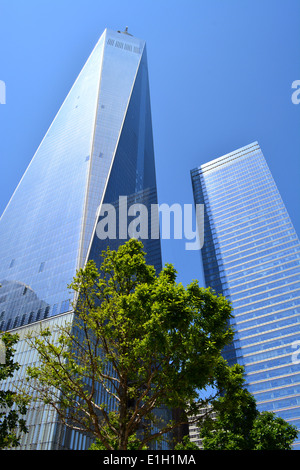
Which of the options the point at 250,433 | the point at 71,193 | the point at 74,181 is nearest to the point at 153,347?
the point at 250,433

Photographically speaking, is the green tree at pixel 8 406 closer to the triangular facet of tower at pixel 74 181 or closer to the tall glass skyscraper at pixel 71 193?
the tall glass skyscraper at pixel 71 193

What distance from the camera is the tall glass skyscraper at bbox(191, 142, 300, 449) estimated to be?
91312 mm

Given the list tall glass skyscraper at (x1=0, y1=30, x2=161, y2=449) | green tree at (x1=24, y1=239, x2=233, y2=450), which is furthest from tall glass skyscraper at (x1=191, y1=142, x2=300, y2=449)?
green tree at (x1=24, y1=239, x2=233, y2=450)

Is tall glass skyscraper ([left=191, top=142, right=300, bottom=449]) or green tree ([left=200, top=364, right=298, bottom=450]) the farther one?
tall glass skyscraper ([left=191, top=142, right=300, bottom=449])

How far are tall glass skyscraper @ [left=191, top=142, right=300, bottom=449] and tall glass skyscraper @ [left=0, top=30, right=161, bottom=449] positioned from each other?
24680mm

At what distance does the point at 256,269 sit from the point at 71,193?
63.6 meters

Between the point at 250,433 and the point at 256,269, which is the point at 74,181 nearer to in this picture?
the point at 256,269

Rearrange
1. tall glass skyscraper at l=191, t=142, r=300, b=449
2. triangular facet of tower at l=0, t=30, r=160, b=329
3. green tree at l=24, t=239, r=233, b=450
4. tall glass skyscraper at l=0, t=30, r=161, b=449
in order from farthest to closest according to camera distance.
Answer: tall glass skyscraper at l=191, t=142, r=300, b=449 → triangular facet of tower at l=0, t=30, r=160, b=329 → tall glass skyscraper at l=0, t=30, r=161, b=449 → green tree at l=24, t=239, r=233, b=450

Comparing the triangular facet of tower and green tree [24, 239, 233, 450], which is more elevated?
the triangular facet of tower

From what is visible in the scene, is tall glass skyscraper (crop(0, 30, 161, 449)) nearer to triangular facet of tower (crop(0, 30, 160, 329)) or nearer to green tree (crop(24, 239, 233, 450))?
triangular facet of tower (crop(0, 30, 160, 329))

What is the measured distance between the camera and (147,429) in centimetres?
1385

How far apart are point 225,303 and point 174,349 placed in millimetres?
2610

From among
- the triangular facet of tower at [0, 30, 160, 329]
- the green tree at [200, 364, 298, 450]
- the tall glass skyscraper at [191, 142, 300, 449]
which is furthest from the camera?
the tall glass skyscraper at [191, 142, 300, 449]

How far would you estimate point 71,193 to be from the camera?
81.4 metres
